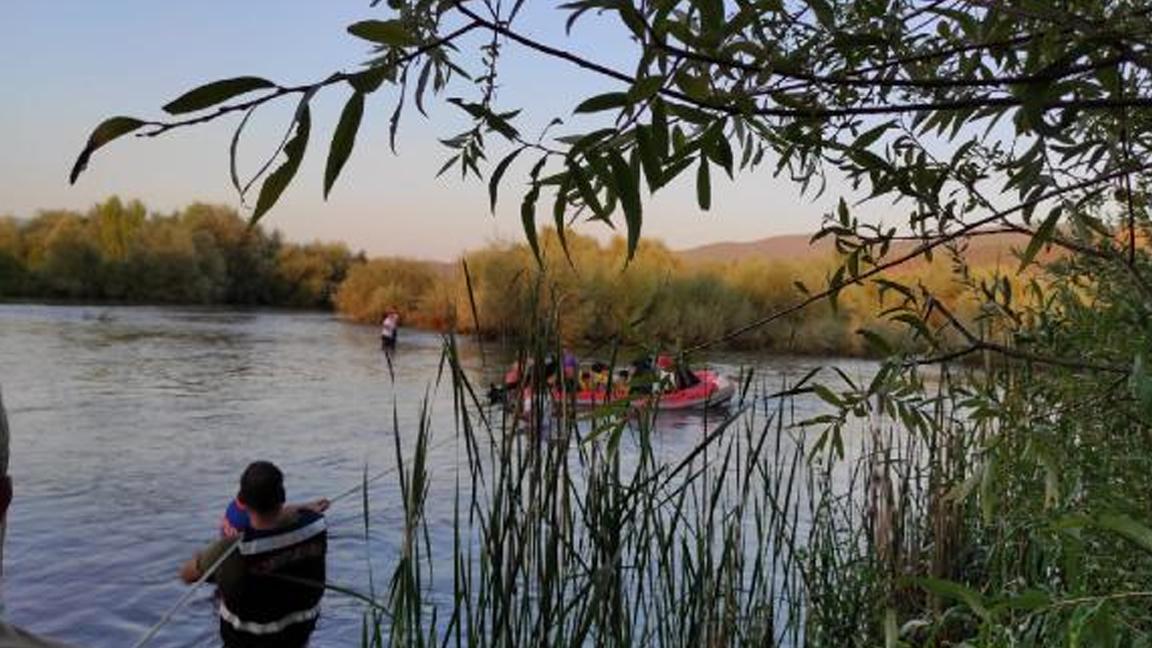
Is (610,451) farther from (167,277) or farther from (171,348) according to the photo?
(167,277)

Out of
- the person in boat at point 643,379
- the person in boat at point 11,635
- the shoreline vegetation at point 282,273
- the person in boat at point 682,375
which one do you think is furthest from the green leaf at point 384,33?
the shoreline vegetation at point 282,273

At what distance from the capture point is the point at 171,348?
2672cm

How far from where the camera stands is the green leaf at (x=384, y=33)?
3.04ft

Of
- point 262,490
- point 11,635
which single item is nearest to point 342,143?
point 11,635

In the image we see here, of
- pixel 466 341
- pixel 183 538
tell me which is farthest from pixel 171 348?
pixel 183 538

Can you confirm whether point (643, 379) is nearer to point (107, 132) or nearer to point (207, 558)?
point (107, 132)

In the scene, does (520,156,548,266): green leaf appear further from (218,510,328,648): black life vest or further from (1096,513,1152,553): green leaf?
(218,510,328,648): black life vest

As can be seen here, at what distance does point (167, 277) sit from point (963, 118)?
56.7 metres

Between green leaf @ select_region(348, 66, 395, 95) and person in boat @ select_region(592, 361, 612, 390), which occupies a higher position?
green leaf @ select_region(348, 66, 395, 95)

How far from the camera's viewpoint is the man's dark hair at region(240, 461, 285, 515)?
477 cm

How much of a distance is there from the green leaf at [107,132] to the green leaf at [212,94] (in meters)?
0.03

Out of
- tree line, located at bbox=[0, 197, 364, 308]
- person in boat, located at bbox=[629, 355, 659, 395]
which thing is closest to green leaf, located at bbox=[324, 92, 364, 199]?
person in boat, located at bbox=[629, 355, 659, 395]

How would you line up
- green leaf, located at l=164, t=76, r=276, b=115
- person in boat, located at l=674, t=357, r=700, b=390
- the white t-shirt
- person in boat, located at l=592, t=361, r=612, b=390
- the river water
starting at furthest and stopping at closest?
the white t-shirt → the river water → person in boat, located at l=592, t=361, r=612, b=390 → person in boat, located at l=674, t=357, r=700, b=390 → green leaf, located at l=164, t=76, r=276, b=115

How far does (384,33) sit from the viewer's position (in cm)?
93
